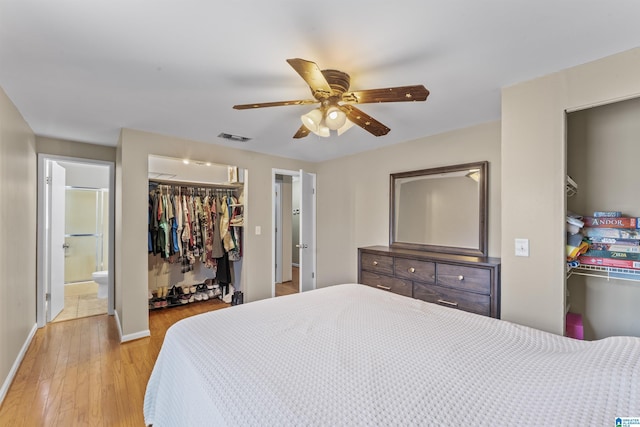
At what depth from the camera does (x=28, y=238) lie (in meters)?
2.73

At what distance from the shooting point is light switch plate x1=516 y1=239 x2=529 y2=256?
1836mm

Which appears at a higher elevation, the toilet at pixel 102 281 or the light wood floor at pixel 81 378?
the toilet at pixel 102 281

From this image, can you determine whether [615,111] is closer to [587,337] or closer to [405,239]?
[587,337]

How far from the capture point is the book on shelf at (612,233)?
Answer: 1654 mm

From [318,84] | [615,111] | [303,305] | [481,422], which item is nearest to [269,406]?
[481,422]

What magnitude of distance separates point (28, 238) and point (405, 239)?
12.6 ft

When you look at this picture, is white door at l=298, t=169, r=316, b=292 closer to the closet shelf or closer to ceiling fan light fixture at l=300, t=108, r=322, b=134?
ceiling fan light fixture at l=300, t=108, r=322, b=134

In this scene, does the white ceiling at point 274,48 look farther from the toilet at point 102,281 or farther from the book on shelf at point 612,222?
the toilet at point 102,281

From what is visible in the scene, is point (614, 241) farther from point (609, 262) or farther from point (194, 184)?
point (194, 184)

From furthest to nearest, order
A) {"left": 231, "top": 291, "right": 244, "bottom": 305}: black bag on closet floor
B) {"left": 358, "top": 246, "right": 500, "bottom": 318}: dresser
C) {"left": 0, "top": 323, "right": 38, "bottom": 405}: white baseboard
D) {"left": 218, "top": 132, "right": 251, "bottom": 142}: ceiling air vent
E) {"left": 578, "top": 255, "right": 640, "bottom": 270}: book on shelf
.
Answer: {"left": 231, "top": 291, "right": 244, "bottom": 305}: black bag on closet floor, {"left": 218, "top": 132, "right": 251, "bottom": 142}: ceiling air vent, {"left": 358, "top": 246, "right": 500, "bottom": 318}: dresser, {"left": 0, "top": 323, "right": 38, "bottom": 405}: white baseboard, {"left": 578, "top": 255, "right": 640, "bottom": 270}: book on shelf

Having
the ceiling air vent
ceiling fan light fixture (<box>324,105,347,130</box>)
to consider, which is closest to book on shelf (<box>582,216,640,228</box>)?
ceiling fan light fixture (<box>324,105,347,130</box>)

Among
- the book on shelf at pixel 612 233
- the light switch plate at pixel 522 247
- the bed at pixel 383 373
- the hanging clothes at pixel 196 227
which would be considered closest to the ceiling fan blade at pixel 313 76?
the bed at pixel 383 373

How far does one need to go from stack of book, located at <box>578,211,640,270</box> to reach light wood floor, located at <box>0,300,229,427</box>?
302 cm

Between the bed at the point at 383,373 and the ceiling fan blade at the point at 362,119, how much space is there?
120 cm
